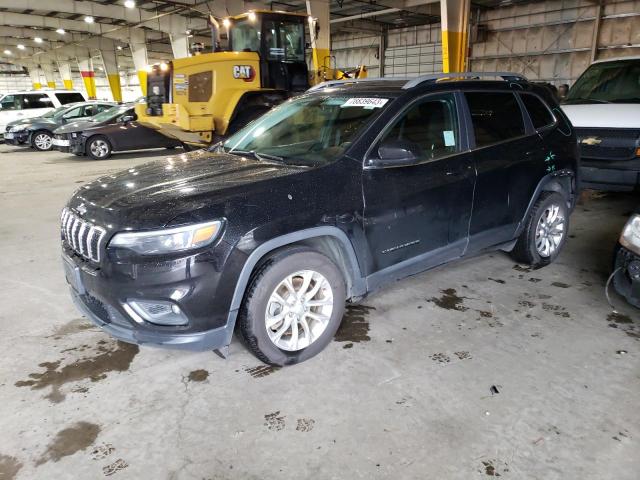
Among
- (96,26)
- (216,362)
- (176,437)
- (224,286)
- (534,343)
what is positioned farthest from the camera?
(96,26)

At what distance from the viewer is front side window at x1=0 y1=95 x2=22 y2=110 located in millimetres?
16219

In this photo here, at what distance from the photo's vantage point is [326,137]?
3486mm

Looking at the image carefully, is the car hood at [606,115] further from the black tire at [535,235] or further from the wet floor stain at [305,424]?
the wet floor stain at [305,424]

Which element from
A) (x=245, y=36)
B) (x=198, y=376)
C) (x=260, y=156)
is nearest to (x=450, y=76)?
(x=260, y=156)

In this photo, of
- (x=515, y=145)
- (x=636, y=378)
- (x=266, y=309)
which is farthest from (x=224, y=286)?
(x=515, y=145)

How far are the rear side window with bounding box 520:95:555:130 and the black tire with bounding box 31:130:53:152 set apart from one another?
49.1 feet

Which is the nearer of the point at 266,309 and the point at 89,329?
the point at 266,309

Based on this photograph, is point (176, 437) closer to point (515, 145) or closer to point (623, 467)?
point (623, 467)

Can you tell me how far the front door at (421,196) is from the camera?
10.3ft

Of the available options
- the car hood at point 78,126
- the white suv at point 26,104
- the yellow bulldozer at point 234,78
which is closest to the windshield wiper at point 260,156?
the yellow bulldozer at point 234,78

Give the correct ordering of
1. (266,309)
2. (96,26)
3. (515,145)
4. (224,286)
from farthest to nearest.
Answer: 1. (96,26)
2. (515,145)
3. (266,309)
4. (224,286)

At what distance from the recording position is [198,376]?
2.88 metres

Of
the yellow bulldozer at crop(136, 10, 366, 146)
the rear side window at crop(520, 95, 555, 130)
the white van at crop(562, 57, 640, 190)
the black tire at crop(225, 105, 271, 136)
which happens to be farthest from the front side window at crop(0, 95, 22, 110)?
the rear side window at crop(520, 95, 555, 130)

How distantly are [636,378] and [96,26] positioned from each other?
3059 centimetres
